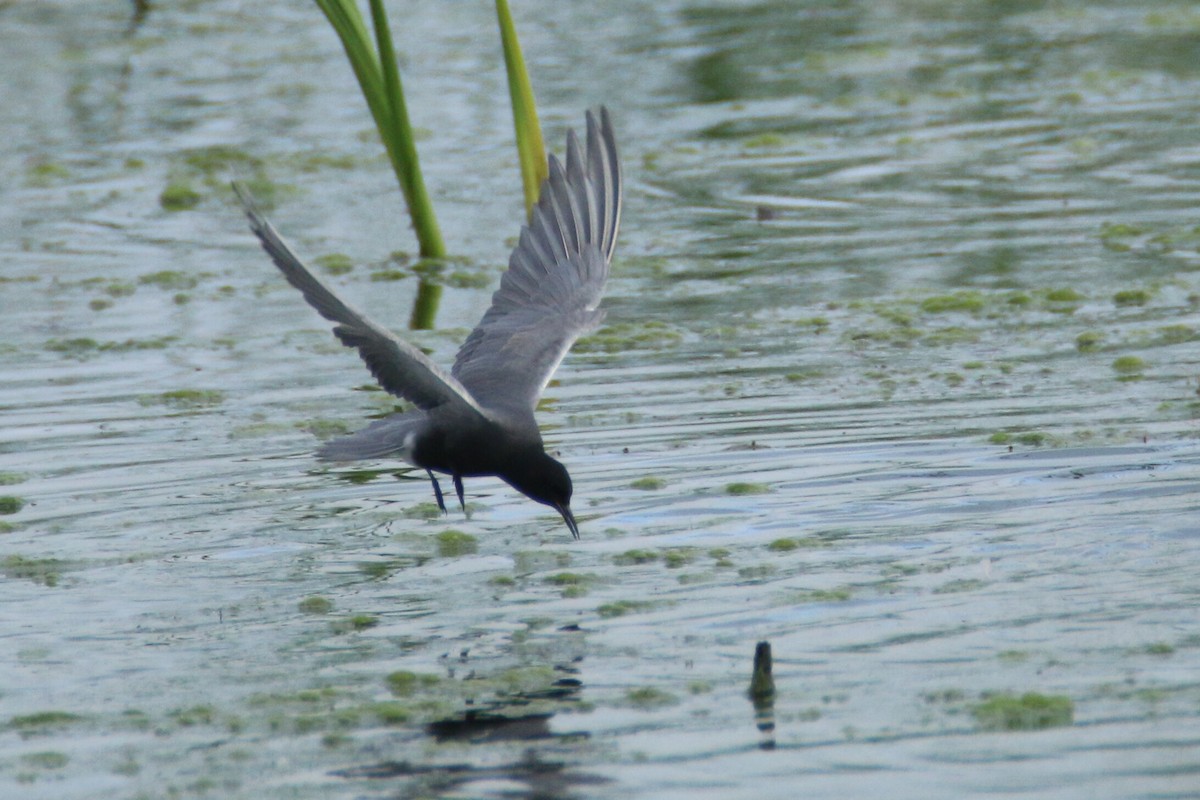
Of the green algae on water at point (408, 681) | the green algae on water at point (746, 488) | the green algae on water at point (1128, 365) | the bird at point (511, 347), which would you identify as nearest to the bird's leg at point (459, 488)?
the bird at point (511, 347)

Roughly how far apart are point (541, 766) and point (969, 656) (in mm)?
1152

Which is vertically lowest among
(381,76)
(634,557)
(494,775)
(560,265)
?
(634,557)

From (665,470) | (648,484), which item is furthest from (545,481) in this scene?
(665,470)

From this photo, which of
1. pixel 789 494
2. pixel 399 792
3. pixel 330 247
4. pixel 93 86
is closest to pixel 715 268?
pixel 330 247

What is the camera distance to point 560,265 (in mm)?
6641

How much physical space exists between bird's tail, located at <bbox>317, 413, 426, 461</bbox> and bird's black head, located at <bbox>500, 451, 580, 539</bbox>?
0.31 meters

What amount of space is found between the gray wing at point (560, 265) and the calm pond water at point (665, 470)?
52 cm

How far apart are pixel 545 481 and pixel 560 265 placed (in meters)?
1.49

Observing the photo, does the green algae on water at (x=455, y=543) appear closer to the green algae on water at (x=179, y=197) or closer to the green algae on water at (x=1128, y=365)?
the green algae on water at (x=1128, y=365)

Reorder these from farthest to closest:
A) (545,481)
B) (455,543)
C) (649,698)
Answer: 1. (455,543)
2. (545,481)
3. (649,698)

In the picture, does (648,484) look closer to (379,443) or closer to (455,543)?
(455,543)

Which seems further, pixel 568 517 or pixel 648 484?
pixel 648 484

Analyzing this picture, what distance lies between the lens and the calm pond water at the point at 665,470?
416 cm

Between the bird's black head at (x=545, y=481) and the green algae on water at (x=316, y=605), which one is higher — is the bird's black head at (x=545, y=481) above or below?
above
